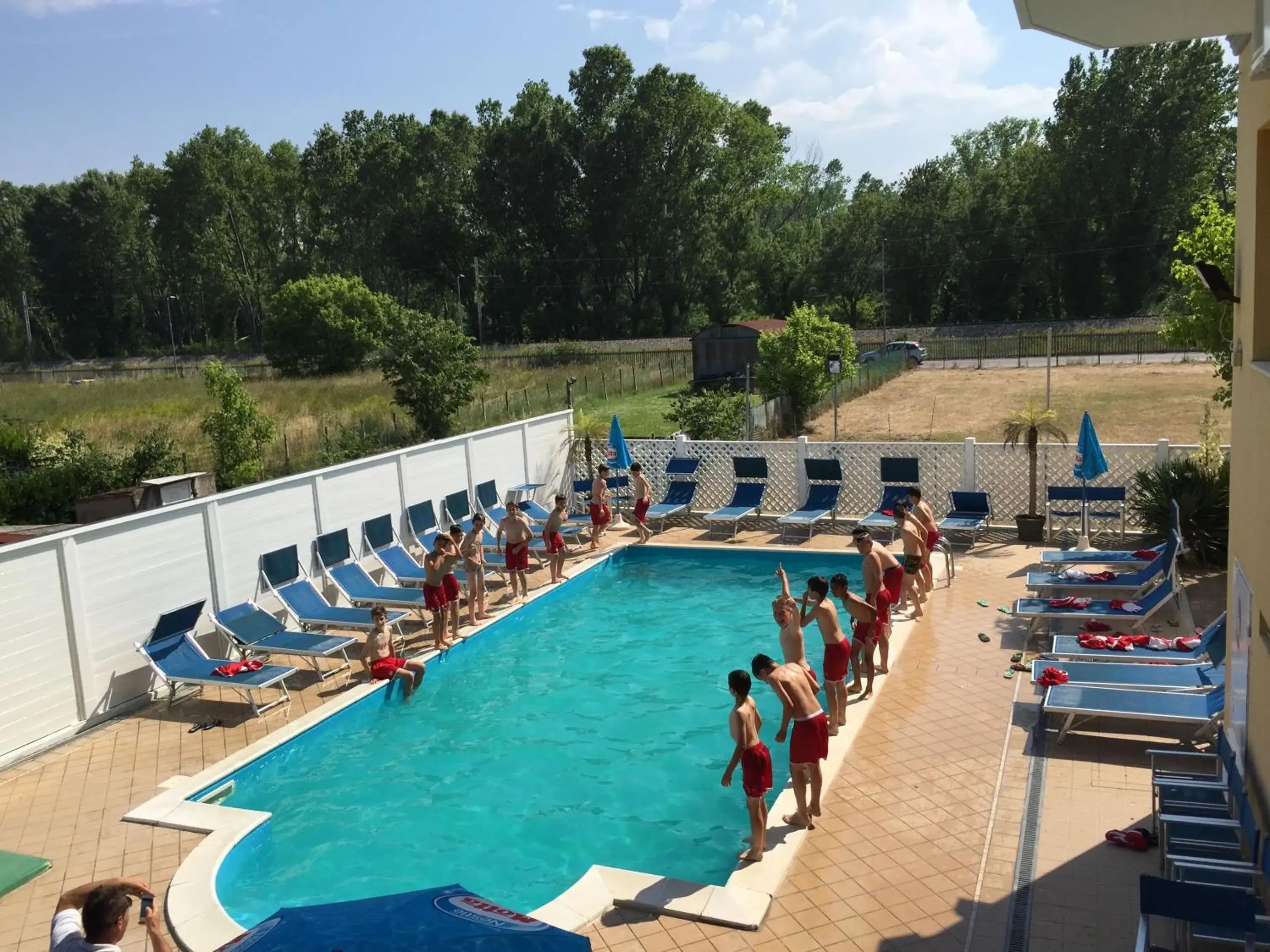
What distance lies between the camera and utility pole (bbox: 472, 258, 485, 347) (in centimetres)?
5859

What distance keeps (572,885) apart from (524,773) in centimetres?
193

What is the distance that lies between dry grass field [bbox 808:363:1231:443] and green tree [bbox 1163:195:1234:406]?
7.81 m

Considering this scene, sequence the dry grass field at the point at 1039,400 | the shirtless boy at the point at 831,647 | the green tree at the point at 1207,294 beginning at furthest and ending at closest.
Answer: the dry grass field at the point at 1039,400 < the green tree at the point at 1207,294 < the shirtless boy at the point at 831,647

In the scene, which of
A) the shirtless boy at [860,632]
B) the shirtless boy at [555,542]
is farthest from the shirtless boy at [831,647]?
the shirtless boy at [555,542]

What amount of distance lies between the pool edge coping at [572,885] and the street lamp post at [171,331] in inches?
2560

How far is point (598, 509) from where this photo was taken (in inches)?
582

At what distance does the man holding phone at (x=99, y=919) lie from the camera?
3.66m

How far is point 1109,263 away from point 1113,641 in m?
49.2

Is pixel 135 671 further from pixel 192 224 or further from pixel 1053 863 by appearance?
pixel 192 224

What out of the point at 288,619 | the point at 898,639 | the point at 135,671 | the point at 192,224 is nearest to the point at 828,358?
the point at 898,639

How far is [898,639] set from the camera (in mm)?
10133

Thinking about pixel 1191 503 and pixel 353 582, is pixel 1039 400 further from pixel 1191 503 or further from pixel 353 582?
pixel 353 582

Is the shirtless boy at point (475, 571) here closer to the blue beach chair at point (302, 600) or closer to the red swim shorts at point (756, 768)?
the blue beach chair at point (302, 600)

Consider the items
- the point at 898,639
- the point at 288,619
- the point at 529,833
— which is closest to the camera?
the point at 529,833
